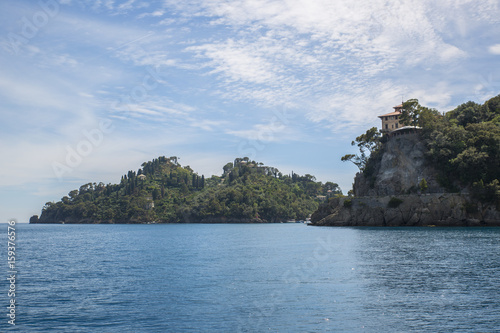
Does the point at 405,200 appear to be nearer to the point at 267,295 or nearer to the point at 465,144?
the point at 465,144

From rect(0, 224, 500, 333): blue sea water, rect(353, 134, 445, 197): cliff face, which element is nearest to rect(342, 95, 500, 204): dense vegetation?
rect(353, 134, 445, 197): cliff face

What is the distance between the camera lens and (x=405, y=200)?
111m

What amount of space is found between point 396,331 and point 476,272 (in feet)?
69.0

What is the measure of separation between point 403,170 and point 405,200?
1108 centimetres

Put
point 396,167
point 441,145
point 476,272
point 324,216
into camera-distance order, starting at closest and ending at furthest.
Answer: point 476,272 < point 441,145 < point 396,167 < point 324,216

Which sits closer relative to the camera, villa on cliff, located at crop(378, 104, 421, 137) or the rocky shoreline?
the rocky shoreline

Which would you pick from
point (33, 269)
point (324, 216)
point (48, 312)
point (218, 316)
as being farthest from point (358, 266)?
point (324, 216)

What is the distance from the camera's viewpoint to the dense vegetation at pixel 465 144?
101 meters

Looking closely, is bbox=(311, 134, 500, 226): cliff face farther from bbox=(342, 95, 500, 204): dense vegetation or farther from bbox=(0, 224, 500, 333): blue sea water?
bbox=(0, 224, 500, 333): blue sea water

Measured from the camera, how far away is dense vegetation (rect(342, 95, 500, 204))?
10100cm

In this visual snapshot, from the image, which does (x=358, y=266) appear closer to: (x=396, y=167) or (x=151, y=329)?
(x=151, y=329)

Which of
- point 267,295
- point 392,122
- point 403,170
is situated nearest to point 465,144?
point 403,170

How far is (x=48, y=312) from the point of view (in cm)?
2631

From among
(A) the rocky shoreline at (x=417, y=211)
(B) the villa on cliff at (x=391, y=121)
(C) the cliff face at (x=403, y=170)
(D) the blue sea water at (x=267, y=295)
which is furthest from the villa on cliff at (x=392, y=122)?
(D) the blue sea water at (x=267, y=295)
